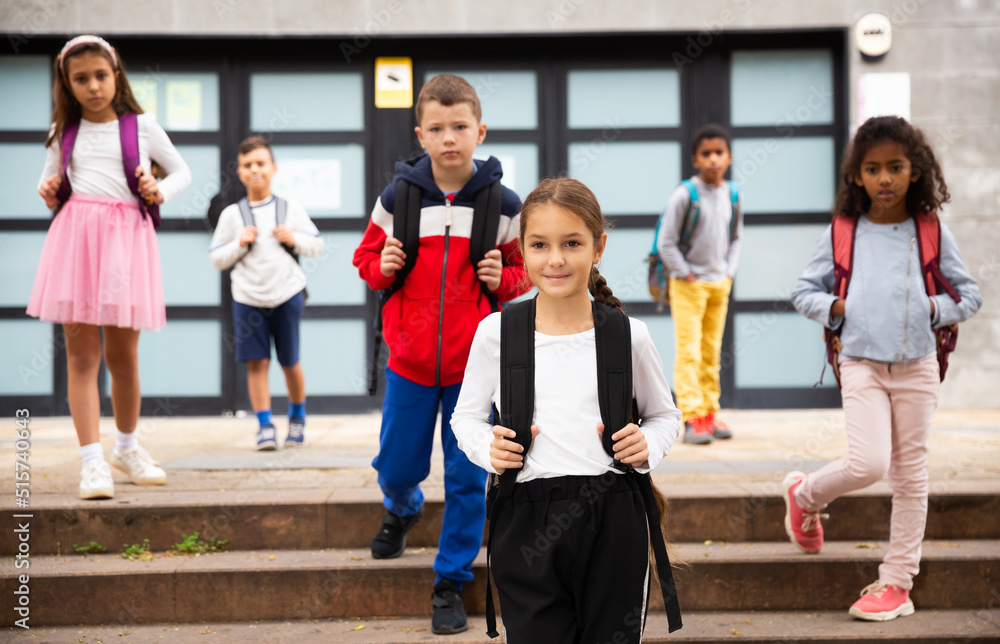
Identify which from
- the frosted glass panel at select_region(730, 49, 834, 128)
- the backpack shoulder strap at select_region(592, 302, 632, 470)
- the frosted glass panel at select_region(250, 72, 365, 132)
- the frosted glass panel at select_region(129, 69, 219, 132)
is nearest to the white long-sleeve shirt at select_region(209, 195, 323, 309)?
the frosted glass panel at select_region(250, 72, 365, 132)

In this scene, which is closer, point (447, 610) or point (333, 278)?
point (447, 610)

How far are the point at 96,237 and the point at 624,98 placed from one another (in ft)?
16.7

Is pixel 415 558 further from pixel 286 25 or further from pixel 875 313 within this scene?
pixel 286 25

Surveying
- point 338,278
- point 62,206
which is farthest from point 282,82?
point 62,206

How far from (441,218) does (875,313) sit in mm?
1724

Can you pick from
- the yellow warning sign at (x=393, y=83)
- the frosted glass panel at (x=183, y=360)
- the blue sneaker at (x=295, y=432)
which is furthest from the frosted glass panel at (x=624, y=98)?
the frosted glass panel at (x=183, y=360)

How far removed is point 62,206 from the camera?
392 centimetres

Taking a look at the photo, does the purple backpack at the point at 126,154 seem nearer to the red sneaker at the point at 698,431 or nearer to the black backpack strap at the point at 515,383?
the black backpack strap at the point at 515,383

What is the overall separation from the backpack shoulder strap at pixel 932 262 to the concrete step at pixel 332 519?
3.61ft

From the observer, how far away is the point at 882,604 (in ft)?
10.5

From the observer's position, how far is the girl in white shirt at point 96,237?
12.5 ft

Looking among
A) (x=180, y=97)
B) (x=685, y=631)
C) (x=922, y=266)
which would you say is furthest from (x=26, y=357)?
(x=922, y=266)

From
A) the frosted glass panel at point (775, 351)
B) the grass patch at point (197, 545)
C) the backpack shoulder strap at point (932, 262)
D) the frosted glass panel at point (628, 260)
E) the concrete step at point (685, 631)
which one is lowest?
the concrete step at point (685, 631)

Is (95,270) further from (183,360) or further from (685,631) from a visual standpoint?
(183,360)
